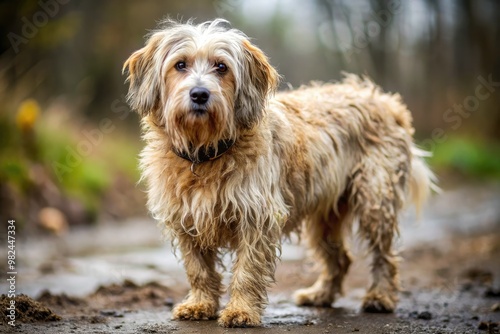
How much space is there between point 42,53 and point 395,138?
10.8 m

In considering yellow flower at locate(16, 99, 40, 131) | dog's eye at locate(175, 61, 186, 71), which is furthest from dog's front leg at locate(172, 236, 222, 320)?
yellow flower at locate(16, 99, 40, 131)

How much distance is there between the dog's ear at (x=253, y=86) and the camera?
16.8 ft

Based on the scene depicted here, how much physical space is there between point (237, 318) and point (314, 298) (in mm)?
1786

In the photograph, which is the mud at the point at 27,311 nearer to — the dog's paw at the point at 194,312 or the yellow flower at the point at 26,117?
the dog's paw at the point at 194,312

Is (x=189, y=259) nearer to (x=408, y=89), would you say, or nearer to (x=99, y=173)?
(x=99, y=173)

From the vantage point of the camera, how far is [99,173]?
12750 mm

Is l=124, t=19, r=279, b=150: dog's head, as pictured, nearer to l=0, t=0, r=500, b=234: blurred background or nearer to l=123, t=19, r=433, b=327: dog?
l=123, t=19, r=433, b=327: dog

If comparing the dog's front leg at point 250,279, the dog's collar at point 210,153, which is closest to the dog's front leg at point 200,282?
the dog's front leg at point 250,279

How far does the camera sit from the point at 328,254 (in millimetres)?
6699

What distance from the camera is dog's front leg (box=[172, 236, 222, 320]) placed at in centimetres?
527

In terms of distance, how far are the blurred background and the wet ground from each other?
120cm

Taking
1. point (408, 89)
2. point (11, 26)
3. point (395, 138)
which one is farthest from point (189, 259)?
point (408, 89)

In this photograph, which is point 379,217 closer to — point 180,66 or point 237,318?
point 237,318

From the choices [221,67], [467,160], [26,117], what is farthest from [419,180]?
[467,160]
